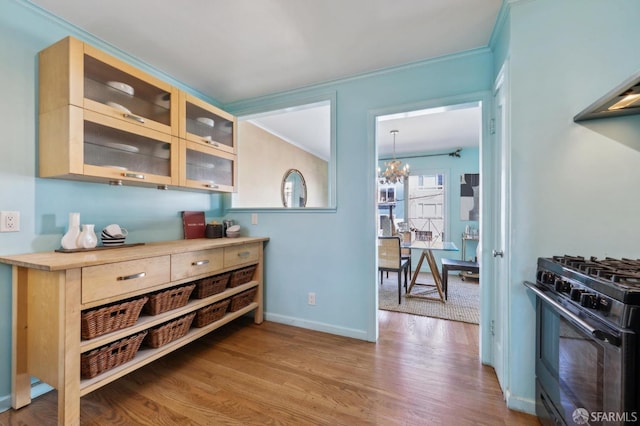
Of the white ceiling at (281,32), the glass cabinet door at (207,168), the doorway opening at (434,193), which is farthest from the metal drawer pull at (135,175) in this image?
the doorway opening at (434,193)

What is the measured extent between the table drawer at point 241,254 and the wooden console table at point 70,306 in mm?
413

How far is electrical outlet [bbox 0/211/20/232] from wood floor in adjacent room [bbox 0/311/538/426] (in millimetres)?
1029

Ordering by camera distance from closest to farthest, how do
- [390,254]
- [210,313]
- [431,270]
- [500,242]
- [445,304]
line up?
1. [500,242]
2. [210,313]
3. [445,304]
4. [390,254]
5. [431,270]

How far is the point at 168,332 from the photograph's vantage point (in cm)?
179

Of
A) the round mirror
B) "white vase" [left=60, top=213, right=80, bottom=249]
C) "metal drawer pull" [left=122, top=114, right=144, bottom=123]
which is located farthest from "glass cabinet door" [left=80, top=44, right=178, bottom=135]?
the round mirror

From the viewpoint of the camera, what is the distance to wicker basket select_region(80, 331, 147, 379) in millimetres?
1386

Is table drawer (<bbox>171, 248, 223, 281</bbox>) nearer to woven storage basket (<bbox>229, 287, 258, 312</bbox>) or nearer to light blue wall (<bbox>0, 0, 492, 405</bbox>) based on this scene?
woven storage basket (<bbox>229, 287, 258, 312</bbox>)

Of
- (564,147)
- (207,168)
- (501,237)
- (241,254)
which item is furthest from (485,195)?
(207,168)

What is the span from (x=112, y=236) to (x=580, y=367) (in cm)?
270

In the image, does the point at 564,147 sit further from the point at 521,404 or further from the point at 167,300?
the point at 167,300

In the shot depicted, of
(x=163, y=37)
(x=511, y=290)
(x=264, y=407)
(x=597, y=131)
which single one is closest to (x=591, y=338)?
(x=511, y=290)

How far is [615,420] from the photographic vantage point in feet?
2.78

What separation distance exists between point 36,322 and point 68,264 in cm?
52

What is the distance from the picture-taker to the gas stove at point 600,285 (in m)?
0.84
